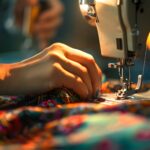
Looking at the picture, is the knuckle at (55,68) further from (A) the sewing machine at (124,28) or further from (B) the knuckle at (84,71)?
(A) the sewing machine at (124,28)

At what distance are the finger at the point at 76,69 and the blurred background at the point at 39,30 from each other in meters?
1.86

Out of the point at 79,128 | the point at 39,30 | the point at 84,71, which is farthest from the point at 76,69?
the point at 39,30

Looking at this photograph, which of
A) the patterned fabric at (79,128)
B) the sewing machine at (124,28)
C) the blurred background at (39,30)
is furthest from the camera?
the blurred background at (39,30)

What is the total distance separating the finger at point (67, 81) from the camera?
110 cm

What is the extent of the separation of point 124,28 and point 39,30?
1882 millimetres

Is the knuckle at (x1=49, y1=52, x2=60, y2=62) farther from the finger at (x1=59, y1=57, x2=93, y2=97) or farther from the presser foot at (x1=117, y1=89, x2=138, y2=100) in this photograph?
the presser foot at (x1=117, y1=89, x2=138, y2=100)

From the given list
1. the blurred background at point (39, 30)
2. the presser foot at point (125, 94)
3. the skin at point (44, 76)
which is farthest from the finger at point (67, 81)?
the blurred background at point (39, 30)

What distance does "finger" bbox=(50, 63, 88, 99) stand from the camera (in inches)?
43.3

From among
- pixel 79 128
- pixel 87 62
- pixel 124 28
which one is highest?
pixel 124 28

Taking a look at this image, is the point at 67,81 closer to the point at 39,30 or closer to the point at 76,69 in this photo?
the point at 76,69

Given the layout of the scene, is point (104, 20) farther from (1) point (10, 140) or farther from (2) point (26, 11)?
(2) point (26, 11)

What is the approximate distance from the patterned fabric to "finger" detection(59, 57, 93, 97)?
0.50 metres

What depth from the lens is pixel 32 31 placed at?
3.13 m

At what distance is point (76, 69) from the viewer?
1123mm
